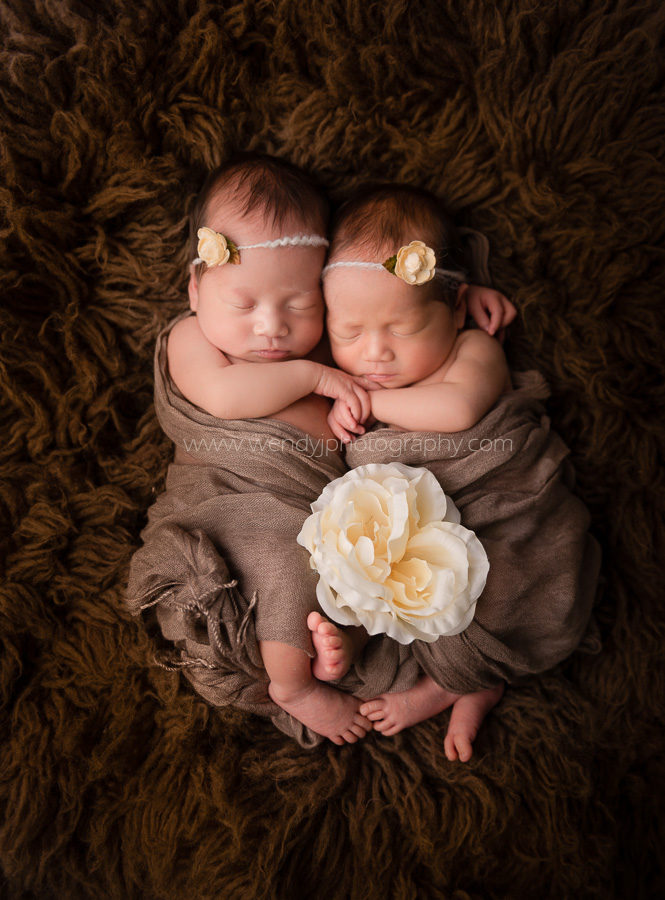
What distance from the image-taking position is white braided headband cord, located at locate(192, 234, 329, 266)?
1.52 metres

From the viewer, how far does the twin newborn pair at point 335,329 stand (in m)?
1.52

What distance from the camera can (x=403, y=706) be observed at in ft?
5.04

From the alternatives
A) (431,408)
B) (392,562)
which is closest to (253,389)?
(431,408)

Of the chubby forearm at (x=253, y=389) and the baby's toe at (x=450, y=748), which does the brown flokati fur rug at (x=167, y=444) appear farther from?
the chubby forearm at (x=253, y=389)

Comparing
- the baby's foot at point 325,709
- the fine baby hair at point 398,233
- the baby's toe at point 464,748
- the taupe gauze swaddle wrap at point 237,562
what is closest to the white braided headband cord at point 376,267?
the fine baby hair at point 398,233

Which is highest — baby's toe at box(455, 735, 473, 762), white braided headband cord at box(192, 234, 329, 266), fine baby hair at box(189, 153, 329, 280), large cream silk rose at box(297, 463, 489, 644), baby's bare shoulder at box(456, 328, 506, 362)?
fine baby hair at box(189, 153, 329, 280)

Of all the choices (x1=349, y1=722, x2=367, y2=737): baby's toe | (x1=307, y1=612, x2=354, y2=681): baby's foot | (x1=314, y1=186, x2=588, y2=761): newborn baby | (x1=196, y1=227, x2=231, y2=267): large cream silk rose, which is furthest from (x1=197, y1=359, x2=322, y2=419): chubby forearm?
(x1=349, y1=722, x2=367, y2=737): baby's toe

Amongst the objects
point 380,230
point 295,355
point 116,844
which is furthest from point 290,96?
point 116,844

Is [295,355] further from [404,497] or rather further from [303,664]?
[303,664]

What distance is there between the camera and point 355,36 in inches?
62.5

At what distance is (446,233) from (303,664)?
0.98 metres

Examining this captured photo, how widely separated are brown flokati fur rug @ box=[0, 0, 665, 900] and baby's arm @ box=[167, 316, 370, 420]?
147 mm

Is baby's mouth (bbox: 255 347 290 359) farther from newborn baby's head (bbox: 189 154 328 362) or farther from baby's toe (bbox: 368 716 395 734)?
baby's toe (bbox: 368 716 395 734)

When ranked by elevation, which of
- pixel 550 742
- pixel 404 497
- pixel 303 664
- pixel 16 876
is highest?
pixel 404 497
